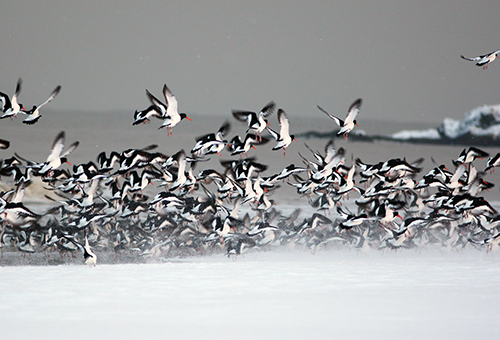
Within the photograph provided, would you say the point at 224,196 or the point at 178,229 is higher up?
the point at 224,196

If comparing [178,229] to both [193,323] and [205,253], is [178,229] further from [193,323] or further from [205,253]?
[193,323]

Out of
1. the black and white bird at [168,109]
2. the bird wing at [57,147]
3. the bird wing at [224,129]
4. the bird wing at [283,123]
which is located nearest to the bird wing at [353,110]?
the bird wing at [283,123]

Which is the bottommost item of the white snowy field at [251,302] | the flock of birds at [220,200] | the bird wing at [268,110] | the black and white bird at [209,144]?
the white snowy field at [251,302]

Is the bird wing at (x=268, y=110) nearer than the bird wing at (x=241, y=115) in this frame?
Yes

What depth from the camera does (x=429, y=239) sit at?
13.6m

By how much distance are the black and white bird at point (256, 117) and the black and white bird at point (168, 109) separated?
4.13ft

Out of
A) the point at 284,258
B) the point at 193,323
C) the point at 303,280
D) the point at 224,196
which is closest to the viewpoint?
the point at 193,323

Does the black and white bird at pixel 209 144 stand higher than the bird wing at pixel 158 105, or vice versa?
the bird wing at pixel 158 105

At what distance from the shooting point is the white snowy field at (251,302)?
5324 millimetres

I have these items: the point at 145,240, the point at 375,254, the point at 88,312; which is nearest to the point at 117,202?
the point at 145,240

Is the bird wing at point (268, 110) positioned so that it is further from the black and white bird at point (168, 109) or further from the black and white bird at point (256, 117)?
the black and white bird at point (168, 109)

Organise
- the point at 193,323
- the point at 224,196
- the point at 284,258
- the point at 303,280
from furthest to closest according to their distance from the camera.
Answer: the point at 224,196 → the point at 284,258 → the point at 303,280 → the point at 193,323

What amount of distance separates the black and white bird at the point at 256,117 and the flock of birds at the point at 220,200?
24mm

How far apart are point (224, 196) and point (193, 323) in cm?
799
